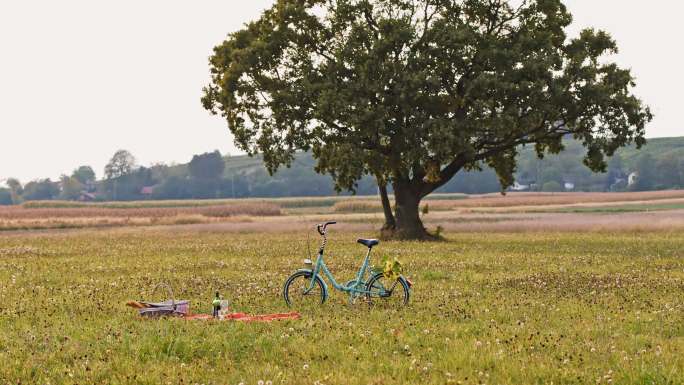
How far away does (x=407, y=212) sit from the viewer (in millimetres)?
45188

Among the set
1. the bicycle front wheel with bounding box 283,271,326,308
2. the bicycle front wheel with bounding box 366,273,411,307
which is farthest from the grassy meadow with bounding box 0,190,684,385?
the bicycle front wheel with bounding box 283,271,326,308

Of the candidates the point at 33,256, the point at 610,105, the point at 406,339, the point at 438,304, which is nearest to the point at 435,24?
the point at 610,105

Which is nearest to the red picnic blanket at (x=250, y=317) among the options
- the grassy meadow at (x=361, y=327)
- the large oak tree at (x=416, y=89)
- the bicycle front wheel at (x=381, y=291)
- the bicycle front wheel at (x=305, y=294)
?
the grassy meadow at (x=361, y=327)

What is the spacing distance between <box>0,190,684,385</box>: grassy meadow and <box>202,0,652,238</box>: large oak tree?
13271mm

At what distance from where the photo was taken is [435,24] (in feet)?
134

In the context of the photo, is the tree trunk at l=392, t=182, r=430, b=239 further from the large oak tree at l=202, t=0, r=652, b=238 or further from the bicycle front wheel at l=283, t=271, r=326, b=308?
the bicycle front wheel at l=283, t=271, r=326, b=308

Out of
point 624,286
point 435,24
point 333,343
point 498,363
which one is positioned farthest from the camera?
point 435,24

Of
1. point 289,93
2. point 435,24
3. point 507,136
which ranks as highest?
point 435,24

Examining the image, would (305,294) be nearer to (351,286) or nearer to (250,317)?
(351,286)

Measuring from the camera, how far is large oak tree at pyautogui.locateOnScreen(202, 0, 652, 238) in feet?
130

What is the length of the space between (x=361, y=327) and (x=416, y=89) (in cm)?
2710

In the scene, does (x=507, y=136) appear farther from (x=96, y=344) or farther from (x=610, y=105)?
(x=96, y=344)

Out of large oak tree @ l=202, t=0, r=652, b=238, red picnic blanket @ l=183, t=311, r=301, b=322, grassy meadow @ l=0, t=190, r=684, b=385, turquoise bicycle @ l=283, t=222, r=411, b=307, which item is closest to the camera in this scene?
grassy meadow @ l=0, t=190, r=684, b=385

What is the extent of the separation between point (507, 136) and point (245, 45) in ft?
57.3
